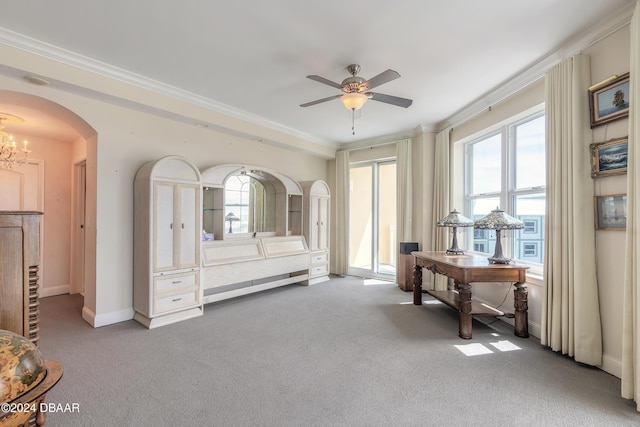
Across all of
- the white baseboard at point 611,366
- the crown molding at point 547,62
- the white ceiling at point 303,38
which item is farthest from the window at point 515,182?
the white baseboard at point 611,366

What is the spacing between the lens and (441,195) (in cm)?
452

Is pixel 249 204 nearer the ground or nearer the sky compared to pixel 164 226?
nearer the sky

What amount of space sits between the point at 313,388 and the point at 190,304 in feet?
6.65

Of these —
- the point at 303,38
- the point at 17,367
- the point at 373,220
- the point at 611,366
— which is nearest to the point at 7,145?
the point at 17,367

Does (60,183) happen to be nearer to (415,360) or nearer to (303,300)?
(303,300)

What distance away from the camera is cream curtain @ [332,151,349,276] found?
5.83 m

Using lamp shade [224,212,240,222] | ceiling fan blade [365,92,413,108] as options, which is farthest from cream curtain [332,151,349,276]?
ceiling fan blade [365,92,413,108]

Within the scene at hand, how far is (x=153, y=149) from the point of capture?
140 inches

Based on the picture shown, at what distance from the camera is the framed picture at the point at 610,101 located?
2092mm

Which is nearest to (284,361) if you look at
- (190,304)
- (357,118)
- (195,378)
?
(195,378)

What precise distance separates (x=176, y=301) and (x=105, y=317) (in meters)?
0.72

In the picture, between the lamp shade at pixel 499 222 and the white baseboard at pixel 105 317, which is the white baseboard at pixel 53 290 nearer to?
the white baseboard at pixel 105 317

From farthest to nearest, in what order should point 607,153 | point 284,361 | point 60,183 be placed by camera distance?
point 60,183
point 284,361
point 607,153

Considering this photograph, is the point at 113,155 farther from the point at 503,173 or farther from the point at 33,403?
the point at 503,173
